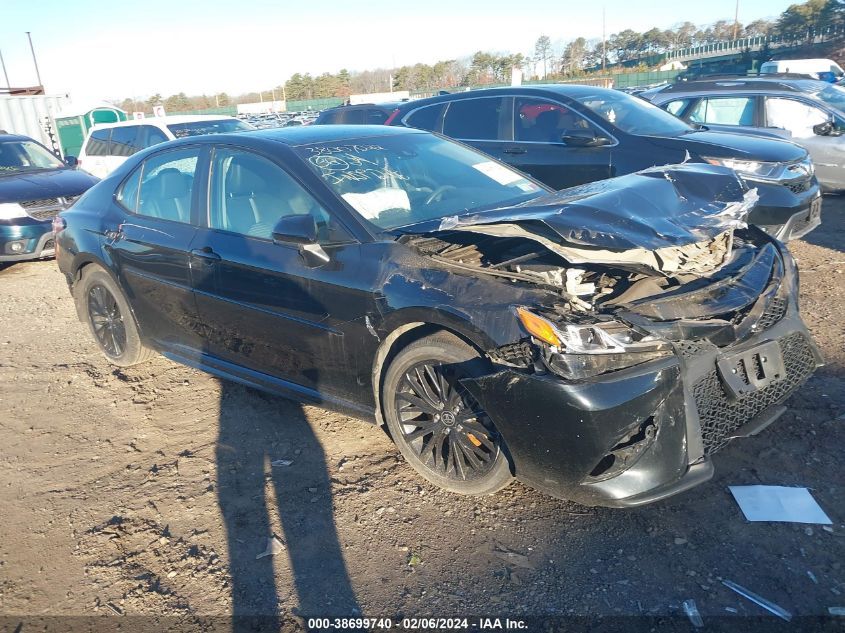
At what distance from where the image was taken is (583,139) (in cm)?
676

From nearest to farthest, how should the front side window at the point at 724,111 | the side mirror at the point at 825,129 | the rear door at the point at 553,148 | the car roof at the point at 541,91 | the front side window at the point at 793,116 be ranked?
the rear door at the point at 553,148
the car roof at the point at 541,91
the side mirror at the point at 825,129
the front side window at the point at 793,116
the front side window at the point at 724,111

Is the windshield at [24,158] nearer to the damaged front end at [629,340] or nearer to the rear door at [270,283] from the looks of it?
the rear door at [270,283]

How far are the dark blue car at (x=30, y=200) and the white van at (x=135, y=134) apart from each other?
97cm

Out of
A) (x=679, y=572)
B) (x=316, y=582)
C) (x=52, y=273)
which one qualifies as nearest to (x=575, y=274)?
(x=679, y=572)

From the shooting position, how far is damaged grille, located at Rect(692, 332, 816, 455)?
2811 mm

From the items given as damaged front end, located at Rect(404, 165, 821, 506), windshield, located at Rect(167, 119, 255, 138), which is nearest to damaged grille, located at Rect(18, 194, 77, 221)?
windshield, located at Rect(167, 119, 255, 138)

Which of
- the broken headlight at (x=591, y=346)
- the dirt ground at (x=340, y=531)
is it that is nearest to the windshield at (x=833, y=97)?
the dirt ground at (x=340, y=531)

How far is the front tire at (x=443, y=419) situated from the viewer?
3.03 m

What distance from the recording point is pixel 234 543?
310cm

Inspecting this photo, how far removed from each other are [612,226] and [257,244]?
6.35 feet

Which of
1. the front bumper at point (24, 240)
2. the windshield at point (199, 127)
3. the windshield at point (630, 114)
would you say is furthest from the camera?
the windshield at point (199, 127)

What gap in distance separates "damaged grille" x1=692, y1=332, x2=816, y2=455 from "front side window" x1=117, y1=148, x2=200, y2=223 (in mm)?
3166

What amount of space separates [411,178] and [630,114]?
416 cm

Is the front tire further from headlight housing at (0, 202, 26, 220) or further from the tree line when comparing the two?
the tree line
